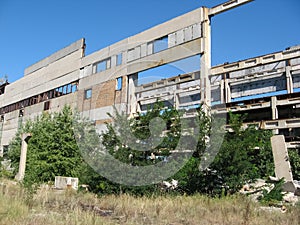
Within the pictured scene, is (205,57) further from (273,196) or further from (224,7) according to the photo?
(273,196)

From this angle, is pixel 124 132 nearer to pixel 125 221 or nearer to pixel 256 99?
pixel 125 221

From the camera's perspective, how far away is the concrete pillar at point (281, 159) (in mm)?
14073

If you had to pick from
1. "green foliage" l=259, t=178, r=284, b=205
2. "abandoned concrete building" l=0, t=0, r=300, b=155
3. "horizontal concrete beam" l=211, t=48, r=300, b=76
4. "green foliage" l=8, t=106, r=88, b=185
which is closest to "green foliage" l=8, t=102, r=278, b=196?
"green foliage" l=259, t=178, r=284, b=205

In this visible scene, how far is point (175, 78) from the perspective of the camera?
27.6m

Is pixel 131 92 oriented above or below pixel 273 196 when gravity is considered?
above

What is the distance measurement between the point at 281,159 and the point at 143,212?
30.5 ft

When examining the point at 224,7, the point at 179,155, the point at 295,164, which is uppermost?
the point at 224,7

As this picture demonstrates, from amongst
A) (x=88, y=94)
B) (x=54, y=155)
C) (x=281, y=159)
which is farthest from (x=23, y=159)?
(x=88, y=94)

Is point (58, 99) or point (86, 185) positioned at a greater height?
point (58, 99)

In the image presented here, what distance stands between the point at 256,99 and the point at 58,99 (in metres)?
21.6

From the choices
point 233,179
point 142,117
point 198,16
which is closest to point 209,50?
point 198,16

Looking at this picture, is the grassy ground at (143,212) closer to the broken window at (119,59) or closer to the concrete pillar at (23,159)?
the concrete pillar at (23,159)

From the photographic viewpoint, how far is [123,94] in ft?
90.4

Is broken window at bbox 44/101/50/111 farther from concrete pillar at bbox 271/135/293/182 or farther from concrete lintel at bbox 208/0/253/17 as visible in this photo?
concrete pillar at bbox 271/135/293/182
